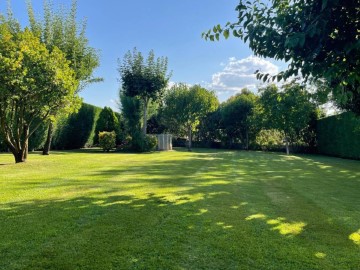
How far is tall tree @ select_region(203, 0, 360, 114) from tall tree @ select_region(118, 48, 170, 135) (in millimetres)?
19759

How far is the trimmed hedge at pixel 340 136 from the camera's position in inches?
777

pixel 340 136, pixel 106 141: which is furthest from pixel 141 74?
pixel 340 136

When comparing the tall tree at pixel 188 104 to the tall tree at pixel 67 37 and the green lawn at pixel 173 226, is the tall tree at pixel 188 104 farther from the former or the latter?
the green lawn at pixel 173 226

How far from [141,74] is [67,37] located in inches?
275

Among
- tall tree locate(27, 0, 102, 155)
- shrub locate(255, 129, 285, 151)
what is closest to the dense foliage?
tall tree locate(27, 0, 102, 155)

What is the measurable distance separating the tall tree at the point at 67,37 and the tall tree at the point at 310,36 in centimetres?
1447

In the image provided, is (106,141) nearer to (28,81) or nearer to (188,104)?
(188,104)

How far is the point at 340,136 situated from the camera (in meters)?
22.1

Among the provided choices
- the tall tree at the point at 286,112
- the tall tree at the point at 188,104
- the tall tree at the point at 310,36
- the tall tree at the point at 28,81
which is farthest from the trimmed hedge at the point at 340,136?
the tall tree at the point at 310,36

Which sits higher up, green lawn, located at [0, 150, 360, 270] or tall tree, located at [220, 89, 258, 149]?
tall tree, located at [220, 89, 258, 149]

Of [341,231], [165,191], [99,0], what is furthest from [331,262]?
[99,0]

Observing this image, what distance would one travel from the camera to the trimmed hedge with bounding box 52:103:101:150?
72.6 feet

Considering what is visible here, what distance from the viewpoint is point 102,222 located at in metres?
4.30

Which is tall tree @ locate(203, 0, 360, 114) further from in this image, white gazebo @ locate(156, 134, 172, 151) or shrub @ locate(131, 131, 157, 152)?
white gazebo @ locate(156, 134, 172, 151)
